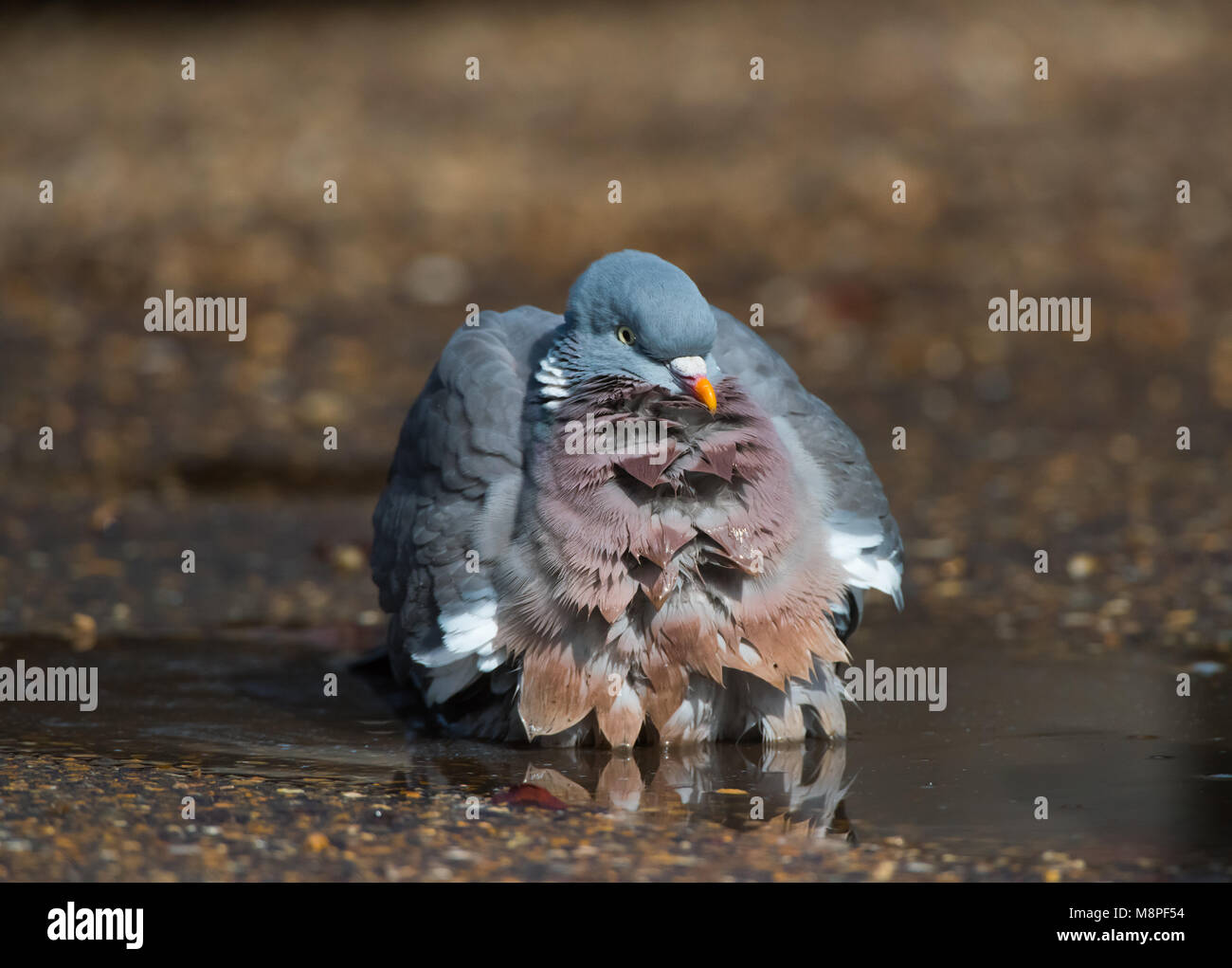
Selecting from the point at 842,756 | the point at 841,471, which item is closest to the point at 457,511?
the point at 841,471

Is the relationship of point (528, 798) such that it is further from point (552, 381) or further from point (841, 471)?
point (841, 471)

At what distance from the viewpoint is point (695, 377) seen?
486 centimetres

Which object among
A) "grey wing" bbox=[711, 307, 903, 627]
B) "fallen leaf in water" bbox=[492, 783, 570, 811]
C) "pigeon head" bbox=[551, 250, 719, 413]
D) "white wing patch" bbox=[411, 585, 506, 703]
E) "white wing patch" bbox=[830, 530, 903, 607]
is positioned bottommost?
"fallen leaf in water" bbox=[492, 783, 570, 811]

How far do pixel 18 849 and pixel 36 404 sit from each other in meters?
5.92

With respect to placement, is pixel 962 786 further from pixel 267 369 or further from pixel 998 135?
pixel 998 135

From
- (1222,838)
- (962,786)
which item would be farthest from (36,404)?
(1222,838)

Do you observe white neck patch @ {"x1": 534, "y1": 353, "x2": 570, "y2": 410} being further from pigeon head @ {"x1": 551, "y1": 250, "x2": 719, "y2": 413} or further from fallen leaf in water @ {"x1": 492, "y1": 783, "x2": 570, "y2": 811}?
fallen leaf in water @ {"x1": 492, "y1": 783, "x2": 570, "y2": 811}

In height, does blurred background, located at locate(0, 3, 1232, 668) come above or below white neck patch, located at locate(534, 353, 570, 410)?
above

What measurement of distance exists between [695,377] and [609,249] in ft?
25.0

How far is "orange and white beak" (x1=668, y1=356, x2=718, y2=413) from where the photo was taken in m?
4.80

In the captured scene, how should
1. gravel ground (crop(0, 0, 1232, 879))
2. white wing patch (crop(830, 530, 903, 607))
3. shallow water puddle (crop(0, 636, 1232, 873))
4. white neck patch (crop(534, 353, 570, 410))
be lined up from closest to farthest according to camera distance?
shallow water puddle (crop(0, 636, 1232, 873)) < gravel ground (crop(0, 0, 1232, 879)) < white neck patch (crop(534, 353, 570, 410)) < white wing patch (crop(830, 530, 903, 607))

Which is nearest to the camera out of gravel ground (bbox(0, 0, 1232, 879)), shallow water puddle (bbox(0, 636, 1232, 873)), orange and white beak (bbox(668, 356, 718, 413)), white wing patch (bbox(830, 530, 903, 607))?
shallow water puddle (bbox(0, 636, 1232, 873))

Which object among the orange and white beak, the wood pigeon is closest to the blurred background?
the wood pigeon
